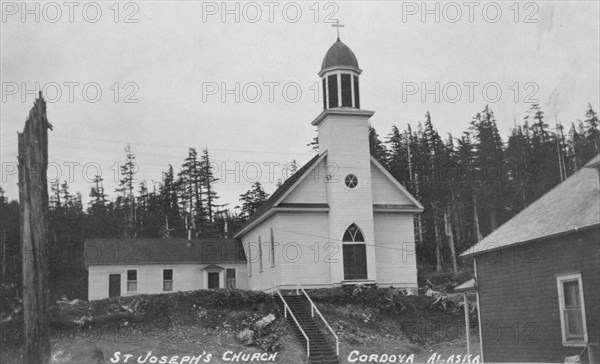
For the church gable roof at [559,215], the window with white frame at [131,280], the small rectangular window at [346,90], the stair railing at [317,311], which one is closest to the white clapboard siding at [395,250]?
the stair railing at [317,311]

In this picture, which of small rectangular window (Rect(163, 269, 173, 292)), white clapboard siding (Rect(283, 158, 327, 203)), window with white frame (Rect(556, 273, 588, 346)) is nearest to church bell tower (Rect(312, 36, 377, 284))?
white clapboard siding (Rect(283, 158, 327, 203))

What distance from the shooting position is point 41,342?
1430 cm

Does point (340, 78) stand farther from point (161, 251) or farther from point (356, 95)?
point (161, 251)

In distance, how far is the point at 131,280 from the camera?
1689 inches

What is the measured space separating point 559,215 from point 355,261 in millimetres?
16282

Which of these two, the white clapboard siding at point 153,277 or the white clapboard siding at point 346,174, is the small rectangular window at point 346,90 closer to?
the white clapboard siding at point 346,174

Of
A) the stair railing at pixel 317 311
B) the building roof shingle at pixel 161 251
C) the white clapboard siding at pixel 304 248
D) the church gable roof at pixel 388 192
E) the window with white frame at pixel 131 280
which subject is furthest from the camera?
the building roof shingle at pixel 161 251

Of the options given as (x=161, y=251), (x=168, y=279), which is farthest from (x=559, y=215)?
(x=161, y=251)

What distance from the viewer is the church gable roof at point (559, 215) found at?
1955cm

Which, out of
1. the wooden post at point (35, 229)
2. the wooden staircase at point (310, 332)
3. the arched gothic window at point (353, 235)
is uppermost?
the arched gothic window at point (353, 235)

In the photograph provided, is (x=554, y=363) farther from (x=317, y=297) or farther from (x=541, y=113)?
(x=541, y=113)

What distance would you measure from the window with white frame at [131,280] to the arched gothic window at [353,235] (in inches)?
527

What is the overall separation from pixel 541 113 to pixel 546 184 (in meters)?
10.1

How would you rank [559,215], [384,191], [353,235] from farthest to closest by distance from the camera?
[384,191]
[353,235]
[559,215]
